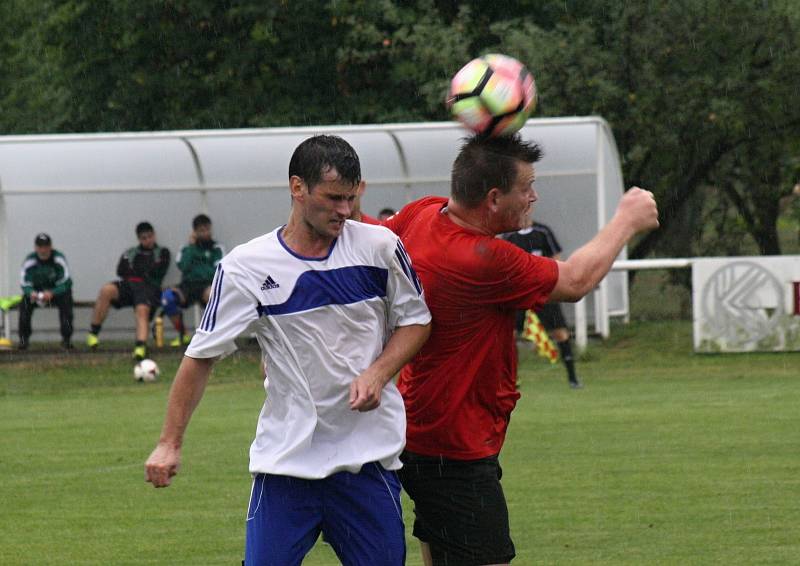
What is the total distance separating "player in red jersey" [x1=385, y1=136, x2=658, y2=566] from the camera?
4.92 metres

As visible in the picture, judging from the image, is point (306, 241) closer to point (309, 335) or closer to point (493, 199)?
point (309, 335)

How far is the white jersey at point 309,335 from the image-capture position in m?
4.57

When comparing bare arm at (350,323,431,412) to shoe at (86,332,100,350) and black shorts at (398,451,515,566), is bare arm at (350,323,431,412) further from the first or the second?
shoe at (86,332,100,350)

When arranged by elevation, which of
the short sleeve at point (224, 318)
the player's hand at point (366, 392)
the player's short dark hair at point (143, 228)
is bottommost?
the player's short dark hair at point (143, 228)

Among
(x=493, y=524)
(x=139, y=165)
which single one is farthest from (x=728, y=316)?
(x=493, y=524)

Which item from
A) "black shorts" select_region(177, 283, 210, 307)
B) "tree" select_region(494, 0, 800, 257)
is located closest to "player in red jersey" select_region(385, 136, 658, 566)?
"black shorts" select_region(177, 283, 210, 307)

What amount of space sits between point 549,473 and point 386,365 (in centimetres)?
557

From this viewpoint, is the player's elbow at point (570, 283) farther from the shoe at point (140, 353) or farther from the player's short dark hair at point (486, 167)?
the shoe at point (140, 353)

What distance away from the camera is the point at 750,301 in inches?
722

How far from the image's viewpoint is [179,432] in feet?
14.9

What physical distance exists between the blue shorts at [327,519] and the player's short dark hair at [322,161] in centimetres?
91

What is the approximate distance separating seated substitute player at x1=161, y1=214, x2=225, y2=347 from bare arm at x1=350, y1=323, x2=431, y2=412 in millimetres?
15129

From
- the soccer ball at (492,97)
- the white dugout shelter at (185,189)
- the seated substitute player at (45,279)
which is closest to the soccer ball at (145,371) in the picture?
the seated substitute player at (45,279)

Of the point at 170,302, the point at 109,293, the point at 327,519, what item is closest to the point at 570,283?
the point at 327,519
